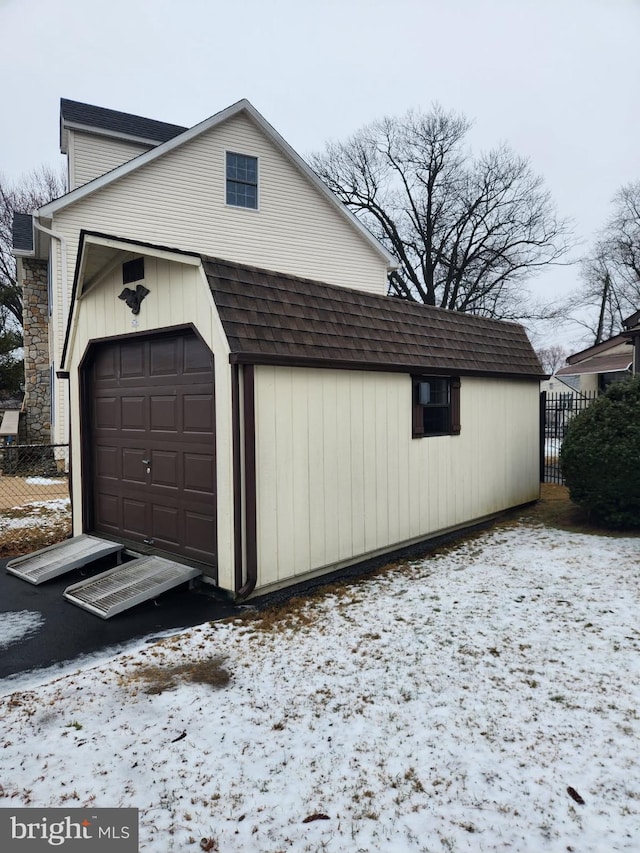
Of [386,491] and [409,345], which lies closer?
[386,491]

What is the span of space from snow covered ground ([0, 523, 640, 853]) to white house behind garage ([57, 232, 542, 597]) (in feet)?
3.44

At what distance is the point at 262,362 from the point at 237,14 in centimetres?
1298

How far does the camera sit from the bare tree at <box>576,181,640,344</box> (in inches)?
1205

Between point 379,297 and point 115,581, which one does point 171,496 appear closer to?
point 115,581

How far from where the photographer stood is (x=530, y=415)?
29.0 feet

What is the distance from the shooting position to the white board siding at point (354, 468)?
4902mm

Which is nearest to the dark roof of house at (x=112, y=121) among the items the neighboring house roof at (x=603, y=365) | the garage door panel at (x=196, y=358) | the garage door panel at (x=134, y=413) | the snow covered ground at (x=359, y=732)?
the garage door panel at (x=134, y=413)

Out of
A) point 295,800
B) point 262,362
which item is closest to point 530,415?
point 262,362

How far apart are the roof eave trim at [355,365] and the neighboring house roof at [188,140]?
817cm

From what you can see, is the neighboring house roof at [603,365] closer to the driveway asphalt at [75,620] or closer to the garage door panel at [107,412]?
the garage door panel at [107,412]

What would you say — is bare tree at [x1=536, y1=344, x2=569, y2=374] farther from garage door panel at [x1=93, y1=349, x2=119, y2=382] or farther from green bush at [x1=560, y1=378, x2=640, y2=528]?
garage door panel at [x1=93, y1=349, x2=119, y2=382]

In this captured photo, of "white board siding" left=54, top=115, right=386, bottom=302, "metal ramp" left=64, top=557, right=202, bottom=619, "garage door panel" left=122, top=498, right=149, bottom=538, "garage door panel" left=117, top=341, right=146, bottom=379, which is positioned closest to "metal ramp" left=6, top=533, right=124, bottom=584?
"garage door panel" left=122, top=498, right=149, bottom=538

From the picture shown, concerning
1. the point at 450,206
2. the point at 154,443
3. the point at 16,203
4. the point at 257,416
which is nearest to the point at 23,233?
the point at 154,443

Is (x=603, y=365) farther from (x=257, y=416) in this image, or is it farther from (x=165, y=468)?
(x=165, y=468)
